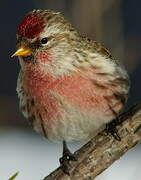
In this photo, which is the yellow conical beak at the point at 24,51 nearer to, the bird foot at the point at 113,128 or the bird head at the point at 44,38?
the bird head at the point at 44,38

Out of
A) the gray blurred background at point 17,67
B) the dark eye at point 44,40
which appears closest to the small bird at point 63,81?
the dark eye at point 44,40

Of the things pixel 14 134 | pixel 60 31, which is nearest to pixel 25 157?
pixel 14 134

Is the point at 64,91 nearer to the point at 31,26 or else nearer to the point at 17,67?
the point at 31,26

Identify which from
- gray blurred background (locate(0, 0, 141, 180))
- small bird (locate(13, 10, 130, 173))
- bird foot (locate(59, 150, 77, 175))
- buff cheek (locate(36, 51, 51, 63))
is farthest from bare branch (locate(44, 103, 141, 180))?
gray blurred background (locate(0, 0, 141, 180))

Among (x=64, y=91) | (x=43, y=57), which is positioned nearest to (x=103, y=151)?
(x=64, y=91)

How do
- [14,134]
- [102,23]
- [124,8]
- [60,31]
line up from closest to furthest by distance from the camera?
[60,31]
[102,23]
[14,134]
[124,8]

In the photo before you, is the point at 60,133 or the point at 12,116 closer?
the point at 60,133

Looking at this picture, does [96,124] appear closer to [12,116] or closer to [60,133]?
[60,133]
